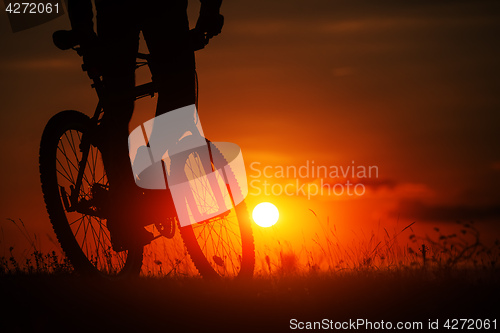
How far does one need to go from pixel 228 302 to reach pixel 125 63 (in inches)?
95.2

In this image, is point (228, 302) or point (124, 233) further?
point (124, 233)

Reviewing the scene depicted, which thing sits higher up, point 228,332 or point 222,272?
point 222,272

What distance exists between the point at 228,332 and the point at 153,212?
67.3 inches

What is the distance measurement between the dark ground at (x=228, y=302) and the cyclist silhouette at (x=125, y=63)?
731 millimetres

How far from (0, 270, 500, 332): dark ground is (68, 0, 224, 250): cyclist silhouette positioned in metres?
0.73

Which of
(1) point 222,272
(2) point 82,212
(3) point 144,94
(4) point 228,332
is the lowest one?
(4) point 228,332

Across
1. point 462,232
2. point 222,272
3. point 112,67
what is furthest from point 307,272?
point 112,67

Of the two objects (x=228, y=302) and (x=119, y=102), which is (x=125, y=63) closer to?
(x=119, y=102)

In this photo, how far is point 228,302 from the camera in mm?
5766

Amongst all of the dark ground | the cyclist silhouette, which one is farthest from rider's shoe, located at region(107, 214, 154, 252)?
the dark ground

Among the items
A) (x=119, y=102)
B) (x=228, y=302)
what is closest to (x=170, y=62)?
(x=119, y=102)

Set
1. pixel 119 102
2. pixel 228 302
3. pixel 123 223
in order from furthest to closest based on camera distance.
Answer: pixel 119 102
pixel 123 223
pixel 228 302

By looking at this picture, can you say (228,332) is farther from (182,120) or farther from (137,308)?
(182,120)

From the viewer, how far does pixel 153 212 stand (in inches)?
256
